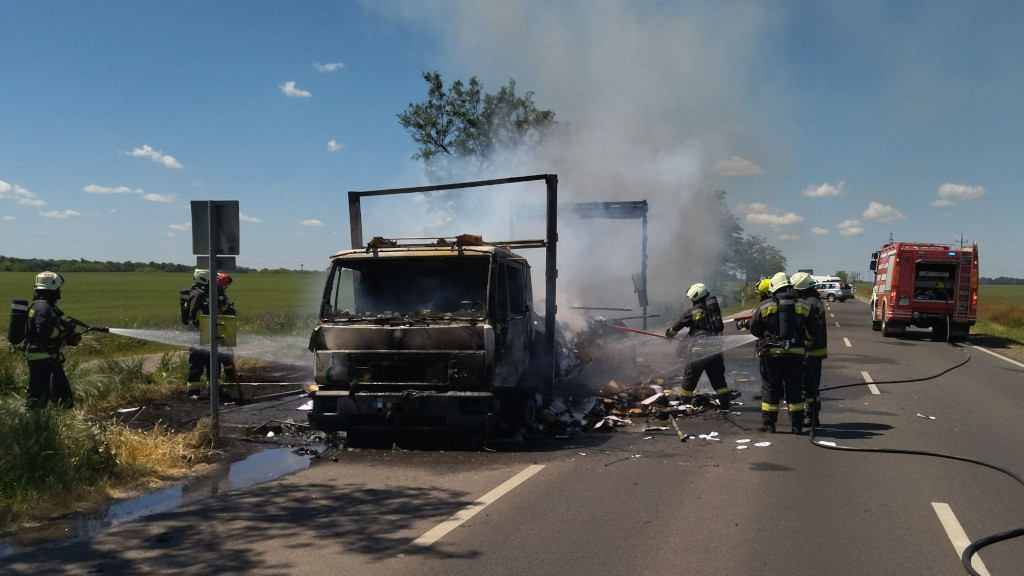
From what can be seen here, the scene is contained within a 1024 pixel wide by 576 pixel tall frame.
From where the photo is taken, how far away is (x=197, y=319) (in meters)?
11.7

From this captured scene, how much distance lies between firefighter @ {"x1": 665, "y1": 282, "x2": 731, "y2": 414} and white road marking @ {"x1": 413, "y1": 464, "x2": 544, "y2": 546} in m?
3.73

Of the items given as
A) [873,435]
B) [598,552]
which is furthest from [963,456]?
[598,552]

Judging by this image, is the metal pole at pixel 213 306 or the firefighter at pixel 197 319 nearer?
the metal pole at pixel 213 306

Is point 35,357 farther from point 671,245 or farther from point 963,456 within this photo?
point 671,245

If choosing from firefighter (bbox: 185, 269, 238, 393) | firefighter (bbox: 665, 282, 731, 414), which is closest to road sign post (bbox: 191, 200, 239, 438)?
→ firefighter (bbox: 185, 269, 238, 393)

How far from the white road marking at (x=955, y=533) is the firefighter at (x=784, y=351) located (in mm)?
2943

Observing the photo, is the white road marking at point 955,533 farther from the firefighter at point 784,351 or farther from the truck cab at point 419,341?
the truck cab at point 419,341

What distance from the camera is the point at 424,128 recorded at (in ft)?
73.7

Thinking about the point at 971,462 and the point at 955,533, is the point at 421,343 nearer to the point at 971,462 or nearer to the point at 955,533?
the point at 955,533

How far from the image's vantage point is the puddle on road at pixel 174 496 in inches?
208

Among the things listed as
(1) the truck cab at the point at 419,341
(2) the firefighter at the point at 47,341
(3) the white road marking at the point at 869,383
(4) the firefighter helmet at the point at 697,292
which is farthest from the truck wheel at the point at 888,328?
(2) the firefighter at the point at 47,341

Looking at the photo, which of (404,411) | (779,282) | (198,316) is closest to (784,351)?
(779,282)

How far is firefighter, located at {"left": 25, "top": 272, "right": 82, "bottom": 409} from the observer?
27.4 feet

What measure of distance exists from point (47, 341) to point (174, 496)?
3295mm
